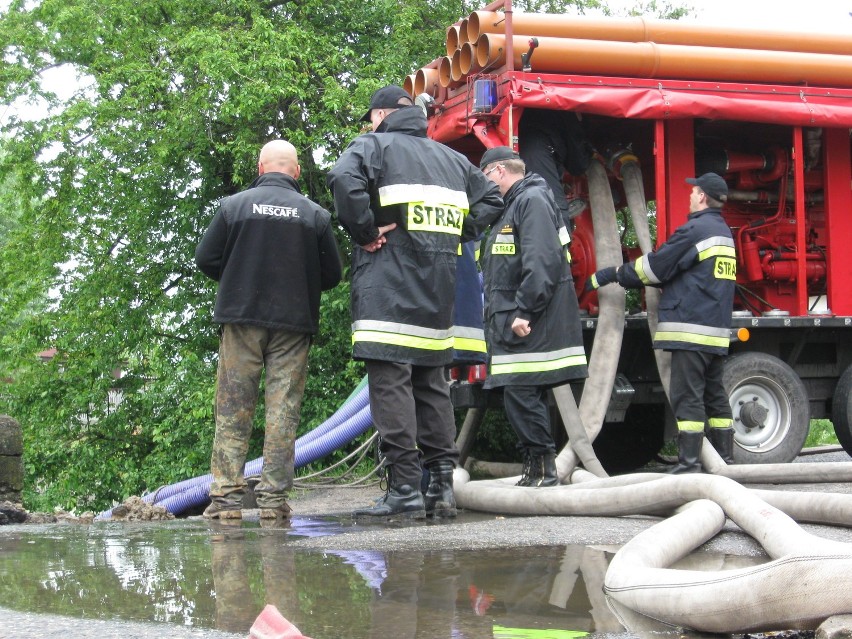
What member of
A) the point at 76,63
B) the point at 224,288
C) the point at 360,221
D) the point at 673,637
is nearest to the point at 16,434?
the point at 224,288

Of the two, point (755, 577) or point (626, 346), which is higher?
point (626, 346)

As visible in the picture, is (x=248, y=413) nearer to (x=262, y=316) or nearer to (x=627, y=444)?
(x=262, y=316)

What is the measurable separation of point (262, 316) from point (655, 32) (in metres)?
3.91

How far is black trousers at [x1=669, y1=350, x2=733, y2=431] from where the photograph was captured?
6.84 meters

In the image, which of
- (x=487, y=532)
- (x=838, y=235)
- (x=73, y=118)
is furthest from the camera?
(x=73, y=118)

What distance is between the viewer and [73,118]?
41.4ft

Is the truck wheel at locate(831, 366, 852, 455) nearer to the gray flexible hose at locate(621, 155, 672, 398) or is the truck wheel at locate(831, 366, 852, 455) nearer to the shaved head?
the gray flexible hose at locate(621, 155, 672, 398)

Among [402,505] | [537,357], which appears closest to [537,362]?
[537,357]

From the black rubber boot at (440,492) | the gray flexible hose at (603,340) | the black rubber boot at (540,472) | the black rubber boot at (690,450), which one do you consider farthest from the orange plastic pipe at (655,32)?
the black rubber boot at (440,492)

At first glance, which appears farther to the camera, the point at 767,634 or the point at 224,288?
the point at 224,288

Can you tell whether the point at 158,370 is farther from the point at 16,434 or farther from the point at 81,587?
the point at 81,587

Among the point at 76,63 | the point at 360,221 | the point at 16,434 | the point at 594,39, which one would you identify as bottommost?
the point at 16,434

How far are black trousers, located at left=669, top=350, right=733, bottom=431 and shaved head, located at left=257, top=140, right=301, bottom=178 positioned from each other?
2.68 meters

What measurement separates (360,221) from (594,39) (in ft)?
11.2
